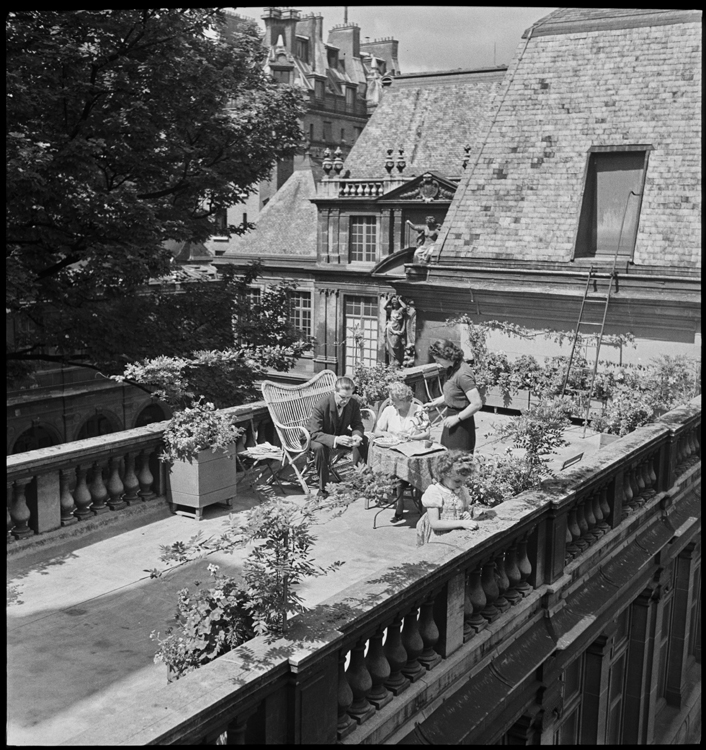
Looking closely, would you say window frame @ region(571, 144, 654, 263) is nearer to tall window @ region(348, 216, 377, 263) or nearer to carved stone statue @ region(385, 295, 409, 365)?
carved stone statue @ region(385, 295, 409, 365)

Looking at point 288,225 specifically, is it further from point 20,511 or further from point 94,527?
point 20,511

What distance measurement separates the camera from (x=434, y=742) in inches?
208

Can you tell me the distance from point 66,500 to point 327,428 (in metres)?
2.68

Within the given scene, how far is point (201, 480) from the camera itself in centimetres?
824

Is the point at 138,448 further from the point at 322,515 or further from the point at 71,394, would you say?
the point at 71,394

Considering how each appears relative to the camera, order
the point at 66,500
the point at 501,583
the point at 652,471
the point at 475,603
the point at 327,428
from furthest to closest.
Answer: the point at 652,471, the point at 327,428, the point at 66,500, the point at 501,583, the point at 475,603

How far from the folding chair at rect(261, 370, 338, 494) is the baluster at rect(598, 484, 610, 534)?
110 inches

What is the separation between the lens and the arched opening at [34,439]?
30.1 metres

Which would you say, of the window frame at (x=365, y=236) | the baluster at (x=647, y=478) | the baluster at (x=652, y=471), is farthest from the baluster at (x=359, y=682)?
the window frame at (x=365, y=236)

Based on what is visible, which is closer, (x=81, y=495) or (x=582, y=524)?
(x=81, y=495)

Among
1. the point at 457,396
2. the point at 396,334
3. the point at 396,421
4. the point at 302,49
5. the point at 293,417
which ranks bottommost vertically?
the point at 396,334

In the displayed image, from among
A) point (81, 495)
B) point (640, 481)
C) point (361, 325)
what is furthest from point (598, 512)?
point (361, 325)

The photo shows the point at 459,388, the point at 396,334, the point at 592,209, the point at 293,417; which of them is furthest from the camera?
the point at 396,334

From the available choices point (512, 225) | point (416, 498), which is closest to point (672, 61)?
point (512, 225)
